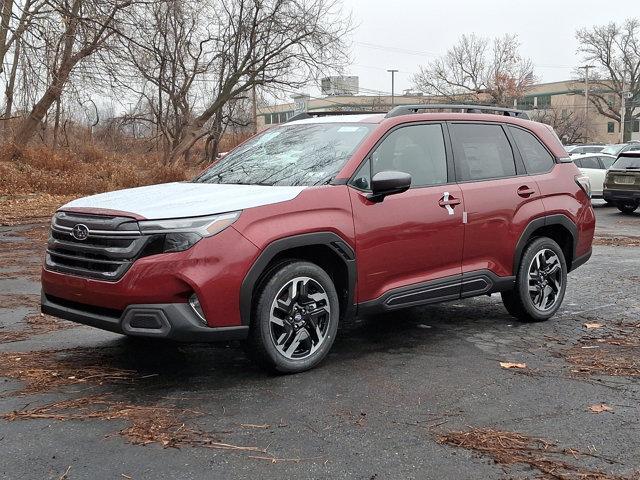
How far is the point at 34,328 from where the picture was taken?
5984 millimetres

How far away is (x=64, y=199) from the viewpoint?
2131 cm

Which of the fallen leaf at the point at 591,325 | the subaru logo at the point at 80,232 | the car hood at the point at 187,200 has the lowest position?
the fallen leaf at the point at 591,325

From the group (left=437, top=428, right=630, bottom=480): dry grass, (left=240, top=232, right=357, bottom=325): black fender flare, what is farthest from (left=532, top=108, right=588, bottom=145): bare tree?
(left=437, top=428, right=630, bottom=480): dry grass

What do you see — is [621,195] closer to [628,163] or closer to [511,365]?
[628,163]

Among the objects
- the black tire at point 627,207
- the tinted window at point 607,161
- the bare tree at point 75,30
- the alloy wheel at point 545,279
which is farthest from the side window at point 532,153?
the tinted window at point 607,161

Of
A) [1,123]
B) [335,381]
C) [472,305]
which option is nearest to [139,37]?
[1,123]

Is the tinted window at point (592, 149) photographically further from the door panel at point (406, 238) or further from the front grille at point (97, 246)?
the front grille at point (97, 246)

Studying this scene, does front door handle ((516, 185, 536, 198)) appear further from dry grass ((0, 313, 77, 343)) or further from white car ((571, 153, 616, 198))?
white car ((571, 153, 616, 198))

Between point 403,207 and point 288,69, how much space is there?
99.4ft

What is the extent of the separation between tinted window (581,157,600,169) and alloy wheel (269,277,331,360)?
18901 millimetres

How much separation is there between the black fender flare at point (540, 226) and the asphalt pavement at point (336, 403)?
65 centimetres

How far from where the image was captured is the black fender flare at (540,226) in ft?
19.8

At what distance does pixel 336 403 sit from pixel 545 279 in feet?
9.98

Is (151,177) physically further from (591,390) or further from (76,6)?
(591,390)
